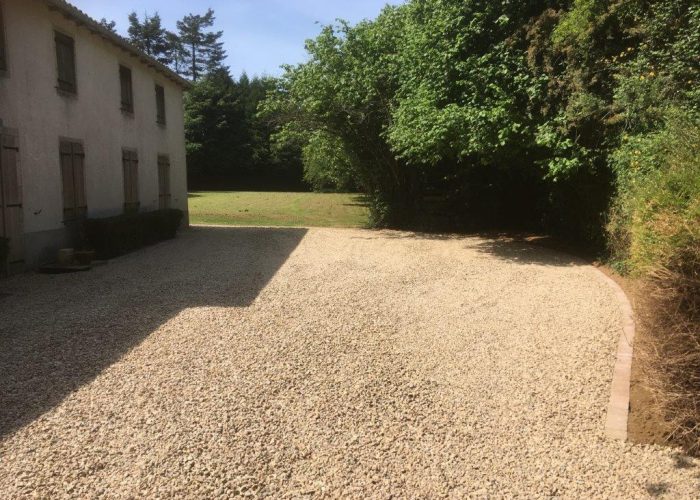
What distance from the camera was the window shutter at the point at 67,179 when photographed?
1045 centimetres

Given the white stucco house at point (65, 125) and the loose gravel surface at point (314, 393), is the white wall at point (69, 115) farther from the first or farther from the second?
the loose gravel surface at point (314, 393)

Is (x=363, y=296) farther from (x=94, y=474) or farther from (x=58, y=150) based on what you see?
(x=58, y=150)

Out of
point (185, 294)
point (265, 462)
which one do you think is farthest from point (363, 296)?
point (265, 462)

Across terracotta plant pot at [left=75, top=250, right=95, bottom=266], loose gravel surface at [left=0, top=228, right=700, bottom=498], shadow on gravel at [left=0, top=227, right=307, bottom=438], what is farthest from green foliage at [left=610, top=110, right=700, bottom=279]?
terracotta plant pot at [left=75, top=250, right=95, bottom=266]

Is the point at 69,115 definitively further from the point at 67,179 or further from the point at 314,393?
the point at 314,393

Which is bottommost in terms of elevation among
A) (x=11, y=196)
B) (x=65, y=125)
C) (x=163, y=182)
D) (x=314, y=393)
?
(x=314, y=393)

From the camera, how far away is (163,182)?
52.4ft

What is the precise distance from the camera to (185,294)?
295 inches

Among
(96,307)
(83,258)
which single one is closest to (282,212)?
(83,258)

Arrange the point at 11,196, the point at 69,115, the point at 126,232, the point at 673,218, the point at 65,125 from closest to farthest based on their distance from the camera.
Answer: the point at 673,218 → the point at 11,196 → the point at 65,125 → the point at 69,115 → the point at 126,232

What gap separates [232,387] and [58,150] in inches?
320

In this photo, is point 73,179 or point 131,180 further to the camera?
point 131,180

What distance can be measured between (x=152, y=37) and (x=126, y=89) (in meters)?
49.1

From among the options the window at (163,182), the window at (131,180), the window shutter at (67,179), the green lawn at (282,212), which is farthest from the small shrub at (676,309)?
the green lawn at (282,212)
